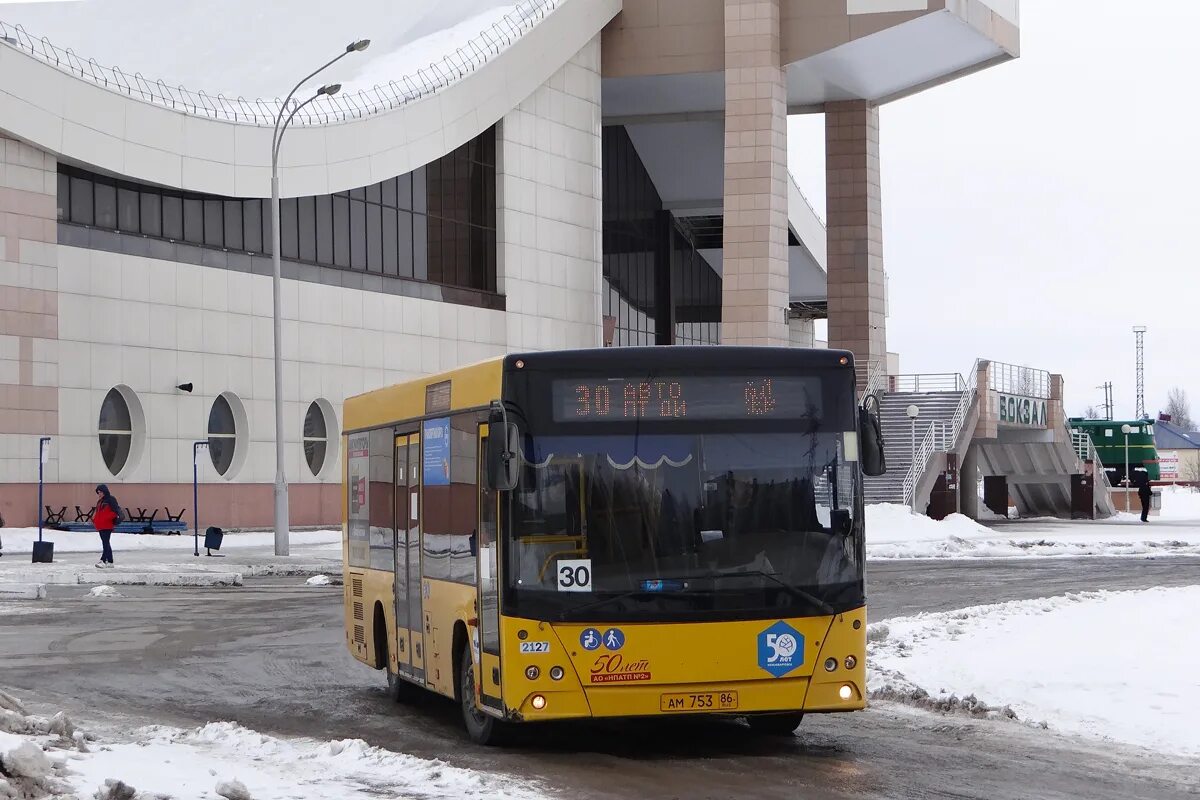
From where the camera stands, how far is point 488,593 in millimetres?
11523

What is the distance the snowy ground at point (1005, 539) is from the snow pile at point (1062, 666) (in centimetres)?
1806

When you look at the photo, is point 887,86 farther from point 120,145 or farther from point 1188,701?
point 1188,701

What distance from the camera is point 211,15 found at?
71625 mm

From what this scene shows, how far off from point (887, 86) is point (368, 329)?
22.9 meters

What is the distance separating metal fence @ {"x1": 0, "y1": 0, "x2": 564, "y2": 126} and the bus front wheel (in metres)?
37.4

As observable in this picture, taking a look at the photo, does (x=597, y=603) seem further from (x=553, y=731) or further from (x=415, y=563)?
(x=415, y=563)

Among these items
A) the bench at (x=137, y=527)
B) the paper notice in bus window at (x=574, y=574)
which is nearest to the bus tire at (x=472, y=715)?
the paper notice in bus window at (x=574, y=574)

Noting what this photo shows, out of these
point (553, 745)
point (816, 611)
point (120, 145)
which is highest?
point (120, 145)

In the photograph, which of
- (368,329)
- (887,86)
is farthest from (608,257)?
(368,329)

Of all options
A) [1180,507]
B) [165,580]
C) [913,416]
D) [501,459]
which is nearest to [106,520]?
[165,580]

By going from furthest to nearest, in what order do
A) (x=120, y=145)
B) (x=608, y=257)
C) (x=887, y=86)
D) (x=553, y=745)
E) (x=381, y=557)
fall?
(x=608, y=257) < (x=887, y=86) < (x=120, y=145) < (x=381, y=557) < (x=553, y=745)

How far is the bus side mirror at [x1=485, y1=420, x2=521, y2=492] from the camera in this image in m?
11.1

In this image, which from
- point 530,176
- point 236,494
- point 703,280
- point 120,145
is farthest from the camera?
point 703,280

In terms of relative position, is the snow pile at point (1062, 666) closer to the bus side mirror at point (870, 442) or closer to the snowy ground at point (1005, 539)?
the bus side mirror at point (870, 442)
